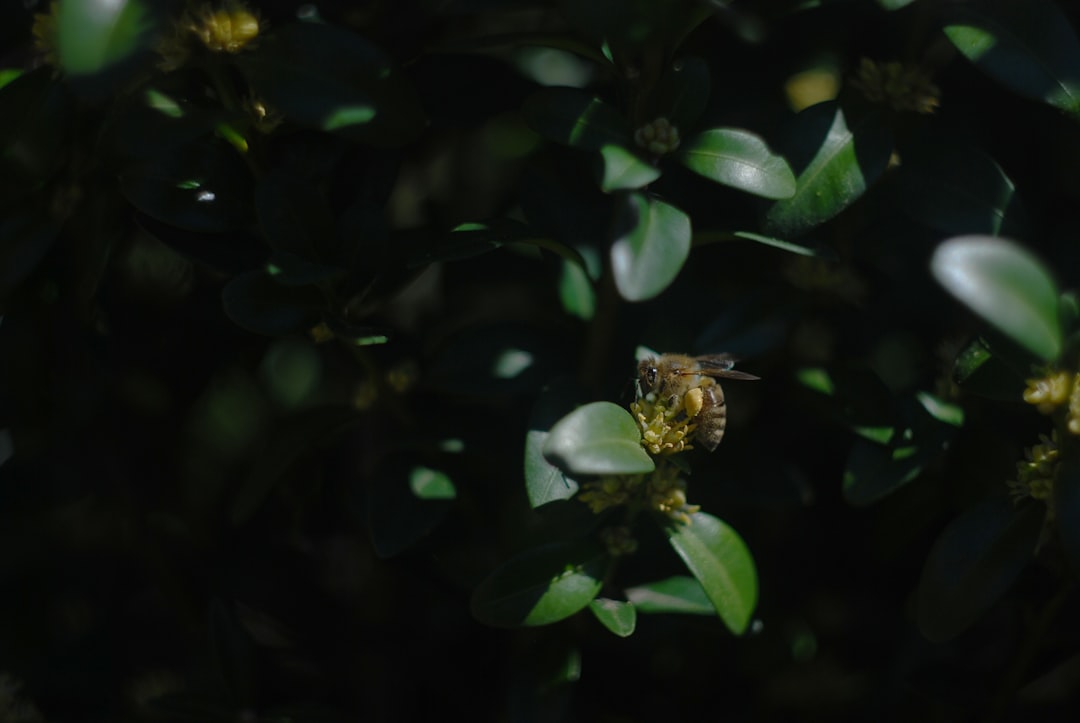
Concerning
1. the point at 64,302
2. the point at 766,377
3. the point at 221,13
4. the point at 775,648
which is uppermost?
the point at 221,13

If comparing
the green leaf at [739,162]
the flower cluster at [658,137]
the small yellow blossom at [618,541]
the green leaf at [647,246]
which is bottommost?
the small yellow blossom at [618,541]

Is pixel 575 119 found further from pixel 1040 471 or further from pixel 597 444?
pixel 1040 471

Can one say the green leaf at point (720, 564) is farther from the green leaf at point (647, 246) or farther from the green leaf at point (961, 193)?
the green leaf at point (961, 193)

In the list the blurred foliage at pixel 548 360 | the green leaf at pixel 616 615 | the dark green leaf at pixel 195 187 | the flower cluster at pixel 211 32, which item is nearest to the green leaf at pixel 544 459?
the blurred foliage at pixel 548 360

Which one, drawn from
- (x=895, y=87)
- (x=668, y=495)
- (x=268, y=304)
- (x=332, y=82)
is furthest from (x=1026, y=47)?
(x=268, y=304)

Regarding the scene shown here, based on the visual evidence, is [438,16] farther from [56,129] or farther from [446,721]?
[446,721]

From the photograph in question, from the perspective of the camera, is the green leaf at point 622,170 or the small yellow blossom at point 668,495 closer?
the green leaf at point 622,170

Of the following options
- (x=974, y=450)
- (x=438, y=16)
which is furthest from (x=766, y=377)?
(x=438, y=16)
